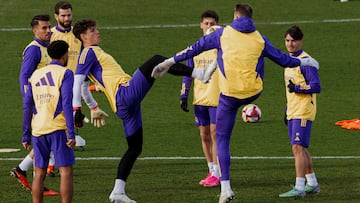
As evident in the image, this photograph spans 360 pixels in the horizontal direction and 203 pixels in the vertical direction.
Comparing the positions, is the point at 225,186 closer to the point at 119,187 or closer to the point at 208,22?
the point at 119,187

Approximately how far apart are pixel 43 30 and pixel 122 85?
1.74 m

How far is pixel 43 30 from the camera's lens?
1794cm

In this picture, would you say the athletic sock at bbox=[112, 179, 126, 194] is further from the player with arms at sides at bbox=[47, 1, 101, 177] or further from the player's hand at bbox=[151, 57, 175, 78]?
the player with arms at sides at bbox=[47, 1, 101, 177]

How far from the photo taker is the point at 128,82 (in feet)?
56.0

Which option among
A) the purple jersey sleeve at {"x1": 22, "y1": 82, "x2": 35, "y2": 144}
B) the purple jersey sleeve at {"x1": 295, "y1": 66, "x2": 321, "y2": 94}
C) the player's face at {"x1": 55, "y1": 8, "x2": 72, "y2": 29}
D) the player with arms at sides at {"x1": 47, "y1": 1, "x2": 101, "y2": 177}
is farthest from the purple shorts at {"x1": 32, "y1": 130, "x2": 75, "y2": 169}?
the player's face at {"x1": 55, "y1": 8, "x2": 72, "y2": 29}

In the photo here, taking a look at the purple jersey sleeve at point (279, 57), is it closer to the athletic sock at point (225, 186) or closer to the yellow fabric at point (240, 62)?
the yellow fabric at point (240, 62)

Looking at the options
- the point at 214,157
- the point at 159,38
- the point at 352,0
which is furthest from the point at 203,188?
the point at 352,0

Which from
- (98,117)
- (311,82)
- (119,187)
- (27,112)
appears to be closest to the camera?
(27,112)

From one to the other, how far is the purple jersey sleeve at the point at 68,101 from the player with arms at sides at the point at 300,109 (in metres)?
3.61

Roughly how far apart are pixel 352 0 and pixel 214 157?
20823 mm

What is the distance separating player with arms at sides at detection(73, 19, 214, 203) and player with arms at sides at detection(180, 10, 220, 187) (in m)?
1.59

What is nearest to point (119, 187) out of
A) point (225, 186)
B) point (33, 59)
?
point (225, 186)

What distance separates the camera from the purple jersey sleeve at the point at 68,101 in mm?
15148

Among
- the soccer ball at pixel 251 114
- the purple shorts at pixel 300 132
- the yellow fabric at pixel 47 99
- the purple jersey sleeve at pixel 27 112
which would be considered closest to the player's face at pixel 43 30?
the purple jersey sleeve at pixel 27 112
